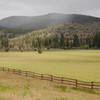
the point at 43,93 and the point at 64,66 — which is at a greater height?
the point at 43,93

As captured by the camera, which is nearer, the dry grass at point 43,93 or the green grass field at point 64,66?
the dry grass at point 43,93

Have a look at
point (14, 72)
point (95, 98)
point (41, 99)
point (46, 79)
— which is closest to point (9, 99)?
point (41, 99)

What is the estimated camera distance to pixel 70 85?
2588 centimetres

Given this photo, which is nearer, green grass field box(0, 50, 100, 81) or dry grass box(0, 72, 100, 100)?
dry grass box(0, 72, 100, 100)

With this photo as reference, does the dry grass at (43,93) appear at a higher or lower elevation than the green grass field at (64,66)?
higher

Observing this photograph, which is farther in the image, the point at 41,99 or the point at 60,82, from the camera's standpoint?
the point at 60,82

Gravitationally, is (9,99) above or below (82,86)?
above

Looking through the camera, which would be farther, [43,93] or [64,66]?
[64,66]

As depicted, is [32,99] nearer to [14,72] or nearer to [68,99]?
[68,99]

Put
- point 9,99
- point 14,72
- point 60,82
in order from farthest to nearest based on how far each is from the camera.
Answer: point 14,72 → point 60,82 → point 9,99

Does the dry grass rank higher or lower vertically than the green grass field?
higher

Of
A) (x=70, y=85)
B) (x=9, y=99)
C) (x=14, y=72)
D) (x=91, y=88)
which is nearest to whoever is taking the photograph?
(x=9, y=99)

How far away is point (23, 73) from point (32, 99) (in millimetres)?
19042

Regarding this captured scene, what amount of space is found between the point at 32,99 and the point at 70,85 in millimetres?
10497
